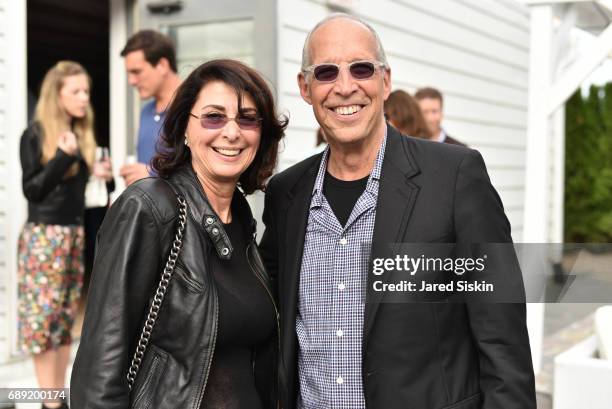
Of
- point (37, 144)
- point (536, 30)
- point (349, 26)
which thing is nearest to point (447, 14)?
point (536, 30)

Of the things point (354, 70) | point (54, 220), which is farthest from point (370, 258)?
point (54, 220)

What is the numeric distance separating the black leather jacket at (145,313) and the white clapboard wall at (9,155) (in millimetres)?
3508

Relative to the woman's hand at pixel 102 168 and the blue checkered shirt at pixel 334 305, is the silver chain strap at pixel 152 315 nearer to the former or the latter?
the blue checkered shirt at pixel 334 305

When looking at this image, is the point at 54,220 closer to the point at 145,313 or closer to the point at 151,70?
the point at 151,70

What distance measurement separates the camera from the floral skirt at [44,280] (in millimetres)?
4645

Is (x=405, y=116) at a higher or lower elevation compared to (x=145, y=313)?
higher

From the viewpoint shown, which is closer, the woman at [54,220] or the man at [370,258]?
the man at [370,258]

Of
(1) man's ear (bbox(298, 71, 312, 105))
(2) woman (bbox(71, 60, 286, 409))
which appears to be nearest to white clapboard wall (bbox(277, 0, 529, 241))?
(1) man's ear (bbox(298, 71, 312, 105))

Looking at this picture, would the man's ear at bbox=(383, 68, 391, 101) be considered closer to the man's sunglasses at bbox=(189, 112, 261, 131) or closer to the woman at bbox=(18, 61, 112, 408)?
the man's sunglasses at bbox=(189, 112, 261, 131)

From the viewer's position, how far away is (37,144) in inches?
180

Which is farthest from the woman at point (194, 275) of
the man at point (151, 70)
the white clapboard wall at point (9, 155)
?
the white clapboard wall at point (9, 155)

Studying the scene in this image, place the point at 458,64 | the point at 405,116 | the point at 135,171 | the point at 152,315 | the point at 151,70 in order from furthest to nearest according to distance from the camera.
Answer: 1. the point at 458,64
2. the point at 405,116
3. the point at 151,70
4. the point at 135,171
5. the point at 152,315

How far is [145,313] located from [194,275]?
0.53 feet

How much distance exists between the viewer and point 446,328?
1996 millimetres
